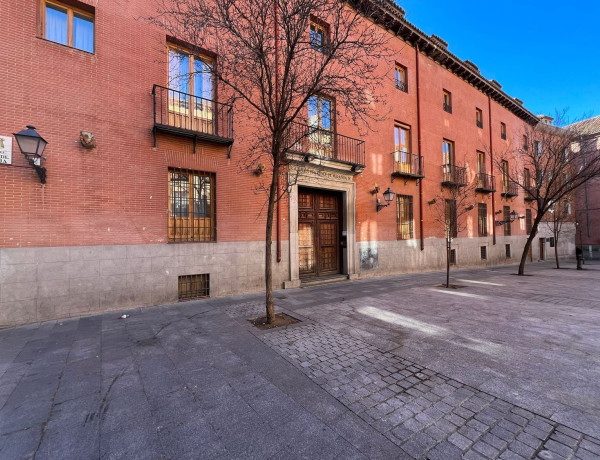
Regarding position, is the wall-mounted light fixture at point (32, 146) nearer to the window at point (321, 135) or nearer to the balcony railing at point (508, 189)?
the window at point (321, 135)

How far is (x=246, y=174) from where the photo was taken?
773 centimetres

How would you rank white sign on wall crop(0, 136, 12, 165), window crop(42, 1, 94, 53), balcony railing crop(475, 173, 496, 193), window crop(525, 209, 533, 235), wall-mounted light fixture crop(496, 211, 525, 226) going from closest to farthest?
white sign on wall crop(0, 136, 12, 165) → window crop(42, 1, 94, 53) → balcony railing crop(475, 173, 496, 193) → wall-mounted light fixture crop(496, 211, 525, 226) → window crop(525, 209, 533, 235)

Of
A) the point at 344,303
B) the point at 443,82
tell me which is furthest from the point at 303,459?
the point at 443,82

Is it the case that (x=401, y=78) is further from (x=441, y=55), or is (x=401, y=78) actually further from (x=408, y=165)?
(x=408, y=165)

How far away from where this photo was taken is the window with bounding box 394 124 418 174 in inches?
466

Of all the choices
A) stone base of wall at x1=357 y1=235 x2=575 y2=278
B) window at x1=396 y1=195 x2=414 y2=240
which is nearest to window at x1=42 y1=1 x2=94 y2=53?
stone base of wall at x1=357 y1=235 x2=575 y2=278

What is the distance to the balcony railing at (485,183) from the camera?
15.4 metres

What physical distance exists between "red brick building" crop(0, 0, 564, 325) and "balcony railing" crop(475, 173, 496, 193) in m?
8.63

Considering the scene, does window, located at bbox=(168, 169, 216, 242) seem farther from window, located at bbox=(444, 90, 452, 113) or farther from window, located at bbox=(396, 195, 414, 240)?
window, located at bbox=(444, 90, 452, 113)

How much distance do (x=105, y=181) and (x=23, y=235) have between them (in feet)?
5.76

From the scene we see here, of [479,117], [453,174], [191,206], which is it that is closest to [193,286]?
[191,206]

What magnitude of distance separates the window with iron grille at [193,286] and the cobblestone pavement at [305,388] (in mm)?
1532

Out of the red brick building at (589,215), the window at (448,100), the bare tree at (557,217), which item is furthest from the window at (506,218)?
the red brick building at (589,215)

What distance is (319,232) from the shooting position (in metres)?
9.88
